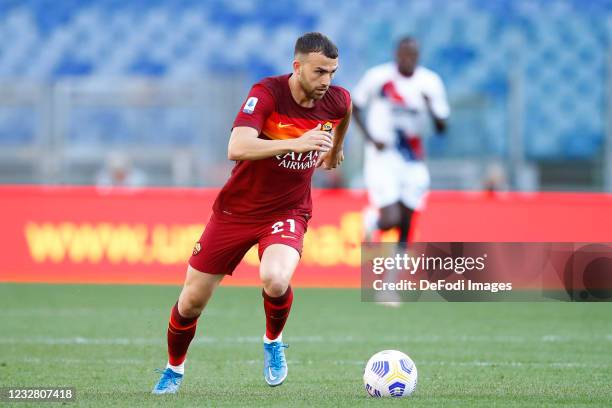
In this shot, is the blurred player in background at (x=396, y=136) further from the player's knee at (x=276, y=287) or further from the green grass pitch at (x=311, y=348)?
the player's knee at (x=276, y=287)

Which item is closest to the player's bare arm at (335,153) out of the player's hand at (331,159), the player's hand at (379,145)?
the player's hand at (331,159)

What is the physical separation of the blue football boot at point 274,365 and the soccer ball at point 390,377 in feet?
1.66

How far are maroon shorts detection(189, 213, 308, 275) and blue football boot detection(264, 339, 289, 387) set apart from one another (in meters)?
0.47

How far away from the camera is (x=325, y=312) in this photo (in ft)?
33.8

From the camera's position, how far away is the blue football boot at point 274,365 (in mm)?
5867

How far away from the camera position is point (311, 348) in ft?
25.9

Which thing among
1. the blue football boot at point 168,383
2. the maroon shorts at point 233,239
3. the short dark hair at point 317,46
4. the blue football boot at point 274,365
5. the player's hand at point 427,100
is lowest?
the blue football boot at point 168,383

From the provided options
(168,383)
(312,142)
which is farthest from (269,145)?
(168,383)

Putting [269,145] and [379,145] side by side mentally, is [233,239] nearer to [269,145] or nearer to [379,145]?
[269,145]

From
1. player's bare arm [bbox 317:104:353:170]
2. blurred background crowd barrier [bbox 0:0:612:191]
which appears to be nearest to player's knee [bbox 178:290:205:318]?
player's bare arm [bbox 317:104:353:170]

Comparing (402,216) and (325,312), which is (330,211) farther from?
(325,312)

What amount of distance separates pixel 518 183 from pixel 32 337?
9565 millimetres

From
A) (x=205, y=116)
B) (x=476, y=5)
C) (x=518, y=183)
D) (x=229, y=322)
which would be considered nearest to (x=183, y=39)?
(x=205, y=116)

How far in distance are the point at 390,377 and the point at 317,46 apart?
1734mm
